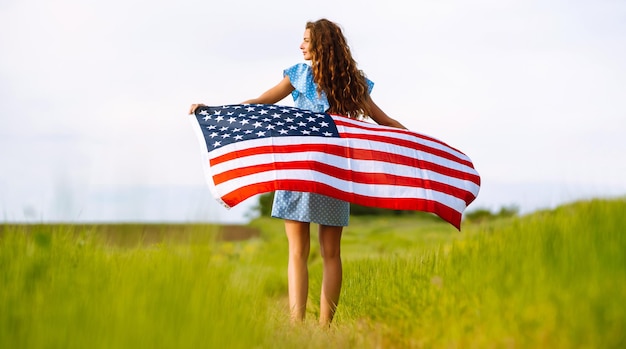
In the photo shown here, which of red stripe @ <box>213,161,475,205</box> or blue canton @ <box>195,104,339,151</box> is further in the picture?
blue canton @ <box>195,104,339,151</box>

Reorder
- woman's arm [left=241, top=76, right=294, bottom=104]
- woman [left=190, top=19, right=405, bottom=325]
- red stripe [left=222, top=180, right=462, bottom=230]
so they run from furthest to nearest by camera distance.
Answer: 1. woman's arm [left=241, top=76, right=294, bottom=104]
2. woman [left=190, top=19, right=405, bottom=325]
3. red stripe [left=222, top=180, right=462, bottom=230]

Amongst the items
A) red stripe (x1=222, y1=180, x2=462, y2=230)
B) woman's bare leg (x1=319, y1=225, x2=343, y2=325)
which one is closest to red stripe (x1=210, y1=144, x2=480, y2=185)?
red stripe (x1=222, y1=180, x2=462, y2=230)

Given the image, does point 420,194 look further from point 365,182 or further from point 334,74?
point 334,74

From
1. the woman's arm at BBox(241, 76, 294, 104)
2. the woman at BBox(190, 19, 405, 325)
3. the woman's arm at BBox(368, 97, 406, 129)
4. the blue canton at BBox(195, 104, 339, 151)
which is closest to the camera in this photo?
the woman at BBox(190, 19, 405, 325)

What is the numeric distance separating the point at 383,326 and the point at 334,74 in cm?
180

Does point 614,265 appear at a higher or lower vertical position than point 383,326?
higher

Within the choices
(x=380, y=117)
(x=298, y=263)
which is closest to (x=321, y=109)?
(x=380, y=117)

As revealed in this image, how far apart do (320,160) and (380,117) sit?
0.73 m

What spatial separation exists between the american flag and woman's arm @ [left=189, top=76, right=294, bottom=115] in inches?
1.4

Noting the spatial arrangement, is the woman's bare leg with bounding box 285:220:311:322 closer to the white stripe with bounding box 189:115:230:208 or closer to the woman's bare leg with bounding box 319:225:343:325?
the woman's bare leg with bounding box 319:225:343:325

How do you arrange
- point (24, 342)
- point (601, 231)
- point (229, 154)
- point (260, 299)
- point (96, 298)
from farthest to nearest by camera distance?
point (229, 154), point (260, 299), point (601, 231), point (96, 298), point (24, 342)

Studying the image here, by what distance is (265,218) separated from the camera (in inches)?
535

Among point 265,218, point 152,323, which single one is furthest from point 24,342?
point 265,218

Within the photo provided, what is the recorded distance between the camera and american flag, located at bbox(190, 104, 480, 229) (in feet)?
16.4
